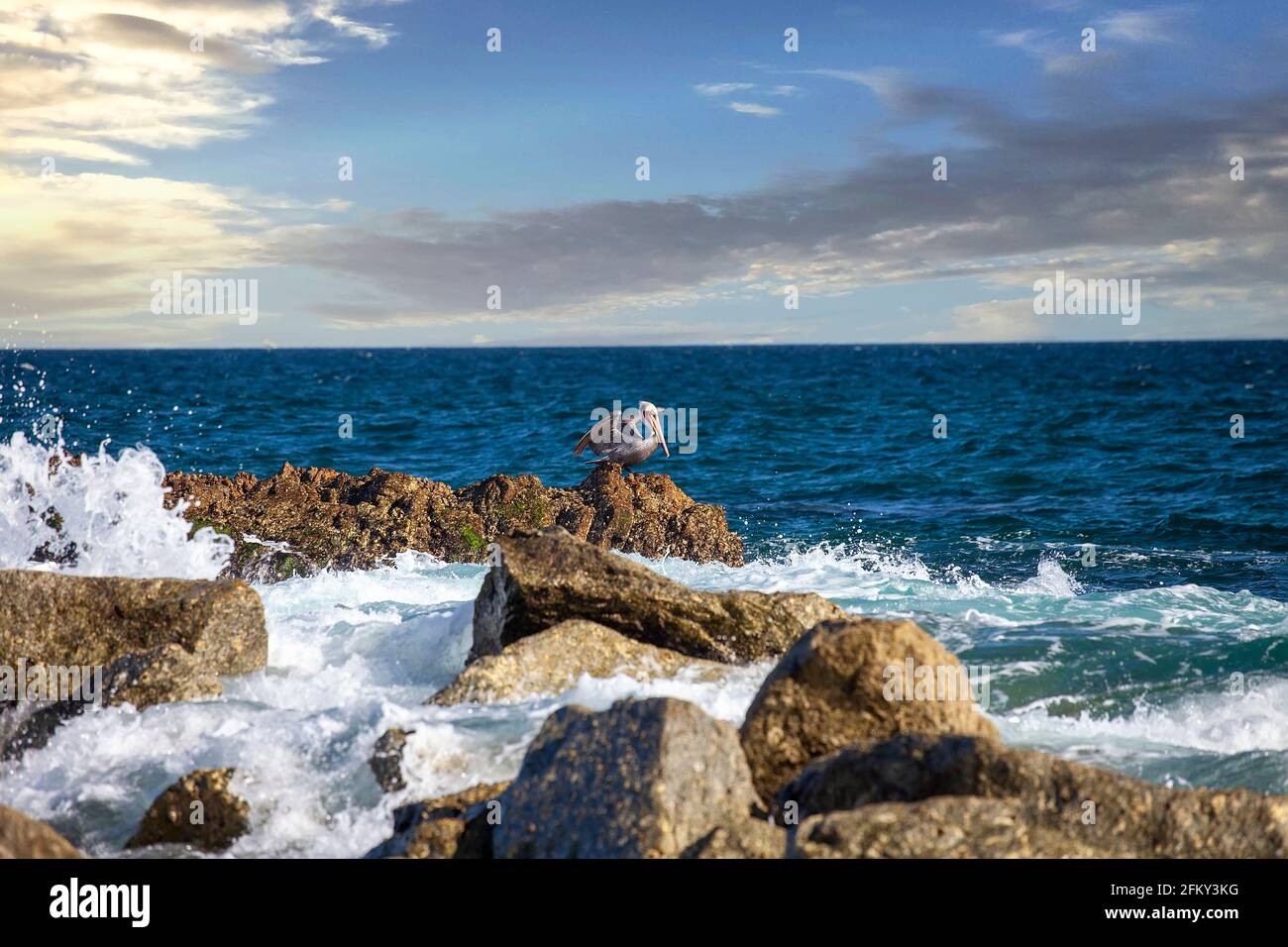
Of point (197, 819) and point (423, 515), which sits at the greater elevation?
point (423, 515)

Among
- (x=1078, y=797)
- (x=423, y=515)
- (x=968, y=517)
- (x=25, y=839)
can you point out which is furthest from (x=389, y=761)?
(x=968, y=517)

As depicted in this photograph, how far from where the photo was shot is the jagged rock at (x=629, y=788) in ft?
13.2

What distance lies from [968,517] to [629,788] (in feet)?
45.4

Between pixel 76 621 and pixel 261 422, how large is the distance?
2413 centimetres

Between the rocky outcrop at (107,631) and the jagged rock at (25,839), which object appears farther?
the rocky outcrop at (107,631)

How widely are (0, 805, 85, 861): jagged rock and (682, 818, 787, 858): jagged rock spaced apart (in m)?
2.35

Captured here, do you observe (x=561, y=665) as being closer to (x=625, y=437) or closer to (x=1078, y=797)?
(x=1078, y=797)

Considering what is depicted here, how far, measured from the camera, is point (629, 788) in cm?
411

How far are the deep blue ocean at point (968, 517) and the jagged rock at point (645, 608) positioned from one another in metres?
0.63

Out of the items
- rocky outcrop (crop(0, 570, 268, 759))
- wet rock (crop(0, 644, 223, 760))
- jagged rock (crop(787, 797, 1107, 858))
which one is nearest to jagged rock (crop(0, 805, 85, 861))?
wet rock (crop(0, 644, 223, 760))

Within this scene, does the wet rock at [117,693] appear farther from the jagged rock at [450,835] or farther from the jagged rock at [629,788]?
the jagged rock at [629,788]

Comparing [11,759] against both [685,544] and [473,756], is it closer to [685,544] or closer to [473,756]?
[473,756]

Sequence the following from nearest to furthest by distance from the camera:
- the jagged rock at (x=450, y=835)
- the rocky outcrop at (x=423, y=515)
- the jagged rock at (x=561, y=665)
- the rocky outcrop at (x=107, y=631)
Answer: the jagged rock at (x=450, y=835)
the jagged rock at (x=561, y=665)
the rocky outcrop at (x=107, y=631)
the rocky outcrop at (x=423, y=515)

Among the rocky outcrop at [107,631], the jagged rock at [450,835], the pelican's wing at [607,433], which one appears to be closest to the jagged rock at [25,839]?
the jagged rock at [450,835]
